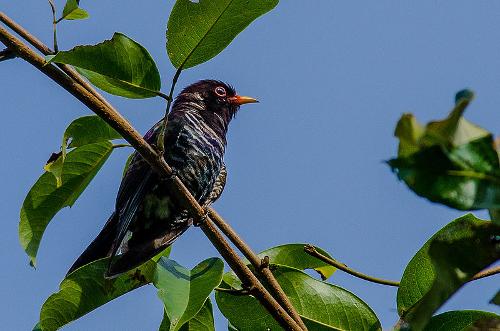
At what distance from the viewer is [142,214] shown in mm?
4832

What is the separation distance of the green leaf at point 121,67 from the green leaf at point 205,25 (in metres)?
0.09

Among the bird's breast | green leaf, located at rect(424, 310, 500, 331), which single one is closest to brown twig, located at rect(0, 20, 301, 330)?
green leaf, located at rect(424, 310, 500, 331)

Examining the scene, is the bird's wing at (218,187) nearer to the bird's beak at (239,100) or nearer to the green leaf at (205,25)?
the bird's beak at (239,100)

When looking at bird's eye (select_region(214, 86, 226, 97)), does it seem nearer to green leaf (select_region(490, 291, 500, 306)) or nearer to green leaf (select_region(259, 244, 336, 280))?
green leaf (select_region(259, 244, 336, 280))

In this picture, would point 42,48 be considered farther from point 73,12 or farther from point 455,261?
point 455,261

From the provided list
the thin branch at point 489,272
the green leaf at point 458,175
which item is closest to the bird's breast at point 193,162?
the thin branch at point 489,272

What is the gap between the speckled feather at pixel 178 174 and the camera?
161 inches

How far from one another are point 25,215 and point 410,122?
2.42 metres

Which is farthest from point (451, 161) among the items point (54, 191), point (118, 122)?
point (54, 191)

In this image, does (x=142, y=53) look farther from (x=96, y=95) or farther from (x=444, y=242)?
(x=444, y=242)

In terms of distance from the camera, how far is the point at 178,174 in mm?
5055

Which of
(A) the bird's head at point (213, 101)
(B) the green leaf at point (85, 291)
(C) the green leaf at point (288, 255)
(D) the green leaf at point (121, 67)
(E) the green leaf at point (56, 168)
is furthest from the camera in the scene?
(A) the bird's head at point (213, 101)

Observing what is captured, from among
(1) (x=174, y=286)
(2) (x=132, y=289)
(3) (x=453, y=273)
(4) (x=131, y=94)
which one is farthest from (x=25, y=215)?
(3) (x=453, y=273)

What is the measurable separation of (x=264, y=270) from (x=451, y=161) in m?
1.53
